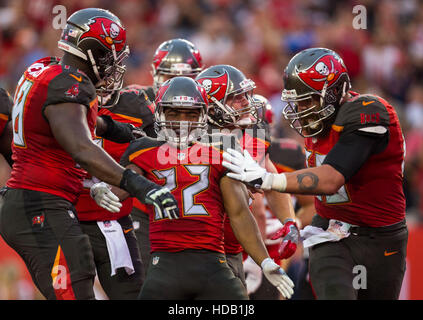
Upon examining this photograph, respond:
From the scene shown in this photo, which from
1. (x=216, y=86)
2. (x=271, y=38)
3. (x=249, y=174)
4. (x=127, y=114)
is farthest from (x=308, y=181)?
(x=271, y=38)

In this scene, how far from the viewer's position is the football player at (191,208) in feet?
13.7

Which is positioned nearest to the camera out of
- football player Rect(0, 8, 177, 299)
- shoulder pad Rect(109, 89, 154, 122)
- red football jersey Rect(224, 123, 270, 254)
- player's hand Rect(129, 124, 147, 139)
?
football player Rect(0, 8, 177, 299)

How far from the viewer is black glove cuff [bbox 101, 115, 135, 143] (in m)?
5.09

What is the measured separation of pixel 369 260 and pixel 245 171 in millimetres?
1073

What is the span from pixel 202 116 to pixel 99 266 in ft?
4.76

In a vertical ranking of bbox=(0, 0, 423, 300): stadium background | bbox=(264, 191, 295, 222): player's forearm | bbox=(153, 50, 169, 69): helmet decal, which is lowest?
bbox=(264, 191, 295, 222): player's forearm

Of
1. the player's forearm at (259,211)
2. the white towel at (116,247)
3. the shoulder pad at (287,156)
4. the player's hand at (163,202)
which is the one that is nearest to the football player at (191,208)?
the player's hand at (163,202)

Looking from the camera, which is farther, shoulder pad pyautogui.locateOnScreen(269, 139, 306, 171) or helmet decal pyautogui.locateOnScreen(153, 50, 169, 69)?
shoulder pad pyautogui.locateOnScreen(269, 139, 306, 171)

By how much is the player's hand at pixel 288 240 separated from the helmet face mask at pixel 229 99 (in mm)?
896

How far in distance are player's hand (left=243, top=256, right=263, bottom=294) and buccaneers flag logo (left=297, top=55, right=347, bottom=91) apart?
2134 mm

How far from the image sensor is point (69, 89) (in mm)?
4230

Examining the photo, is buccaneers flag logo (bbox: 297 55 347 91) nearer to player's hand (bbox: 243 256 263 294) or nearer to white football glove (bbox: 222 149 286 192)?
white football glove (bbox: 222 149 286 192)

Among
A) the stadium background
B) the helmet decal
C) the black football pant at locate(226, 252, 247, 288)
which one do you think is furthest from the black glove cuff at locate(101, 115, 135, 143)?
the stadium background

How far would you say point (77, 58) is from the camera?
4664 mm
